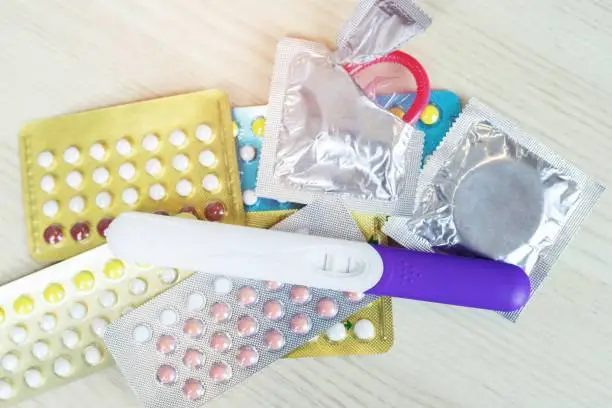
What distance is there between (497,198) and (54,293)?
1.15 feet

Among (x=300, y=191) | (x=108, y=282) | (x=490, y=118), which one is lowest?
A: (x=108, y=282)

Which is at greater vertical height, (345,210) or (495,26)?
(495,26)

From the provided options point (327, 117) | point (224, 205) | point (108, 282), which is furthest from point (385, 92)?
point (108, 282)

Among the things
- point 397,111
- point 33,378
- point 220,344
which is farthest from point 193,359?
point 397,111

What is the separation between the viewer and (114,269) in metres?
0.55

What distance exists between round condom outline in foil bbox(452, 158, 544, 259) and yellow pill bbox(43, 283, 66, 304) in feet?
1.02

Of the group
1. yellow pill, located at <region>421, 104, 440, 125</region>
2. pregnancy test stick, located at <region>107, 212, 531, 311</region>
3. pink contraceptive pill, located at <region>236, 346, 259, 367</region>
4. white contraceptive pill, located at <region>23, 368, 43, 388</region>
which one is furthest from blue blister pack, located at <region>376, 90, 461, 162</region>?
white contraceptive pill, located at <region>23, 368, 43, 388</region>

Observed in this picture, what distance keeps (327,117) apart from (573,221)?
0.21m

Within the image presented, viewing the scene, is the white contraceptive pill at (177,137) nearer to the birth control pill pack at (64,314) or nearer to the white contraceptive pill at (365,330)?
the birth control pill pack at (64,314)

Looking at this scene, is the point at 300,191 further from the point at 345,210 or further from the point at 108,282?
the point at 108,282

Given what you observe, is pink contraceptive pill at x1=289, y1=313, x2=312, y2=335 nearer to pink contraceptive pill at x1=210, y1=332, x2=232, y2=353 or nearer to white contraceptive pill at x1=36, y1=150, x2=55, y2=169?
pink contraceptive pill at x1=210, y1=332, x2=232, y2=353

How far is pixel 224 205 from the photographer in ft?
1.83

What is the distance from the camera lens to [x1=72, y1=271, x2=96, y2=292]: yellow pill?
0.55 metres

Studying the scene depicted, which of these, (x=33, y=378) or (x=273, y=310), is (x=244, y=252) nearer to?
(x=273, y=310)
